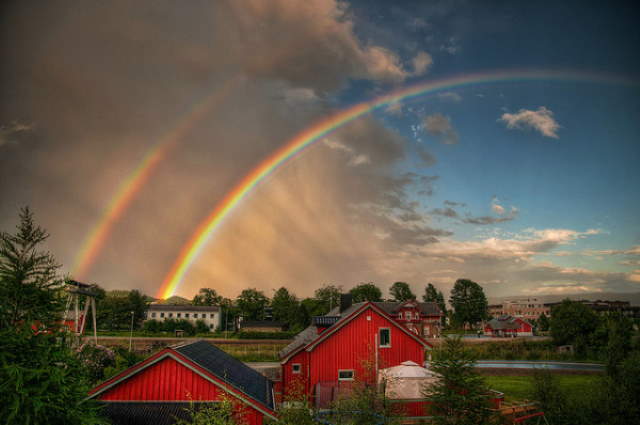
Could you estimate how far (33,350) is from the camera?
704 cm

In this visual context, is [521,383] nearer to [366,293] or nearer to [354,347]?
[354,347]

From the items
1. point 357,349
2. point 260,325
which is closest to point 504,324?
point 260,325

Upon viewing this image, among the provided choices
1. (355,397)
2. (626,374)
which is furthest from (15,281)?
(626,374)

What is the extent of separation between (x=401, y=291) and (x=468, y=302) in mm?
22780

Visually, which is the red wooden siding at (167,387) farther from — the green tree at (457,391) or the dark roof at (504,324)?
the dark roof at (504,324)

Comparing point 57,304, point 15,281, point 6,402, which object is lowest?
point 6,402

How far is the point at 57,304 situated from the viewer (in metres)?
8.23

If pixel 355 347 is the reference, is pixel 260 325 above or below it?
below

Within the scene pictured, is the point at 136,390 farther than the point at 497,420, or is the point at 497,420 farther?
the point at 497,420

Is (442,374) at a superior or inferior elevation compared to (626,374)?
superior

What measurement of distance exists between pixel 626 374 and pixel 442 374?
12757 millimetres

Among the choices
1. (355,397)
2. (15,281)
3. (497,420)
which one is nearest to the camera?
(15,281)

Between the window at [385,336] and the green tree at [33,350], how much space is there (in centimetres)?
2280

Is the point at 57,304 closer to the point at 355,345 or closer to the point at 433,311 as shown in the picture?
the point at 355,345
